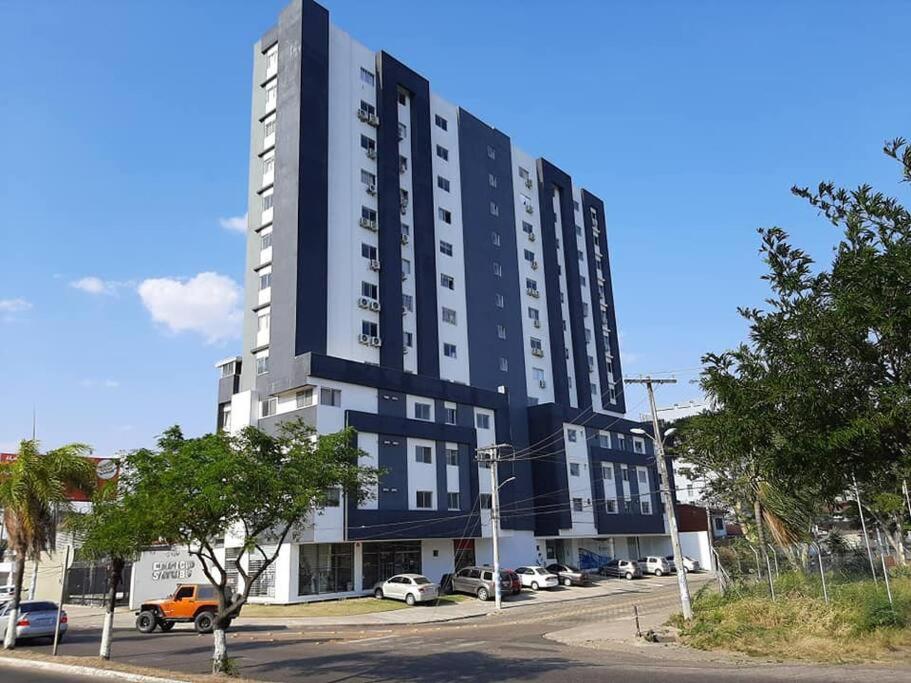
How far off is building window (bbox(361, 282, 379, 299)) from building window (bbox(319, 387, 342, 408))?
32.2 ft

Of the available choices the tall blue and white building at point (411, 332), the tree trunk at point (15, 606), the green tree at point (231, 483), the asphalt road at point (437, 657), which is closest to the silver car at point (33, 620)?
the asphalt road at point (437, 657)

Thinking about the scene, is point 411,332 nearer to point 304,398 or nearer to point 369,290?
point 369,290

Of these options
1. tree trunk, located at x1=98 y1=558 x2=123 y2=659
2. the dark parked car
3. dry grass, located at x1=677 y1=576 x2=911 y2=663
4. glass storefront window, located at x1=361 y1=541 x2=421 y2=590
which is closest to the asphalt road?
tree trunk, located at x1=98 y1=558 x2=123 y2=659

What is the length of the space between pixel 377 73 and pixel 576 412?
117 ft

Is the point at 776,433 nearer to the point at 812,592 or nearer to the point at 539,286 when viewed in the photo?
the point at 812,592

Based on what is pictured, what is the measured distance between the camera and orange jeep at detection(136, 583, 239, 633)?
1176 inches

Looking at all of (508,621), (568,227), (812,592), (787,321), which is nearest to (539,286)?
(568,227)

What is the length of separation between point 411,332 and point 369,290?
5006 millimetres

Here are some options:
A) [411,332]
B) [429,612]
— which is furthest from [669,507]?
[411,332]

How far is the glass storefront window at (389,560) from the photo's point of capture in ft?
155

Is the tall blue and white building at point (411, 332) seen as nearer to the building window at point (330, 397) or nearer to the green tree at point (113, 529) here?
the building window at point (330, 397)

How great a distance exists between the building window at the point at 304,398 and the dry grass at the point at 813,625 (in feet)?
94.4

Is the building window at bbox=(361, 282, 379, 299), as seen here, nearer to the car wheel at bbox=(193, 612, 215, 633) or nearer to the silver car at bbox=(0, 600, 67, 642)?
the car wheel at bbox=(193, 612, 215, 633)

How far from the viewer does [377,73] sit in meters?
60.2
